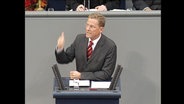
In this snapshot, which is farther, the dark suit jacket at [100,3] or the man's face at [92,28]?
the dark suit jacket at [100,3]

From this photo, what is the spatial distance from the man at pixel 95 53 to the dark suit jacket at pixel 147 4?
2.15 m

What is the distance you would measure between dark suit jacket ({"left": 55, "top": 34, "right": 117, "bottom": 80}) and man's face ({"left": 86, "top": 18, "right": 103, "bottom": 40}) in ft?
0.31

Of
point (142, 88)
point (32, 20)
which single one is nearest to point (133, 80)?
point (142, 88)

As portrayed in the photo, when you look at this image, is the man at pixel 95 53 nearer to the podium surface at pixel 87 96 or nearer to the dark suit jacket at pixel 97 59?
the dark suit jacket at pixel 97 59

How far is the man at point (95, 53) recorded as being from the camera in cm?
737

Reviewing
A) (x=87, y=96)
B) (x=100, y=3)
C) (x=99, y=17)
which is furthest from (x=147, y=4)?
(x=87, y=96)

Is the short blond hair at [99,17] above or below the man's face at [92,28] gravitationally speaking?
above

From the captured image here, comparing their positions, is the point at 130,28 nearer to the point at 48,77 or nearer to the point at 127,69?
the point at 127,69

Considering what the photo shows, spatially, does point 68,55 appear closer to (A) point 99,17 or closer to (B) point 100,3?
(A) point 99,17

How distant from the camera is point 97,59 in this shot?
739cm

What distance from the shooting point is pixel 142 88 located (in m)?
8.02

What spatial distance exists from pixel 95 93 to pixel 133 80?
3.53 ft

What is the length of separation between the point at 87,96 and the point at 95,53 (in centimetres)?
56

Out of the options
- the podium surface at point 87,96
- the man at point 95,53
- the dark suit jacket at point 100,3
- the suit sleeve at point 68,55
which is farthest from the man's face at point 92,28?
the dark suit jacket at point 100,3
